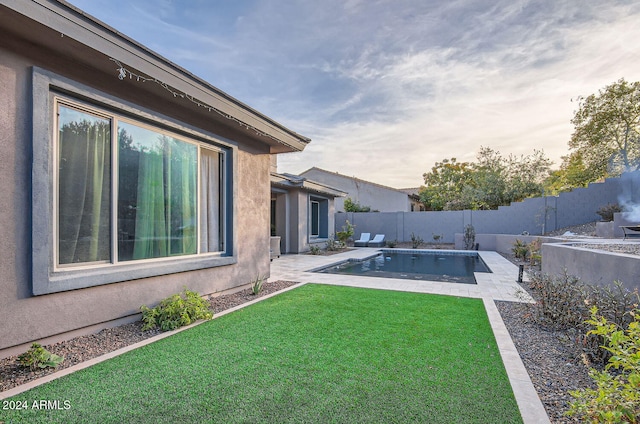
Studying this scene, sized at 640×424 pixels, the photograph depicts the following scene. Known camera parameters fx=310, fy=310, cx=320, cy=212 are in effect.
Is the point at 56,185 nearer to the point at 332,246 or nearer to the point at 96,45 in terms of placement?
the point at 96,45

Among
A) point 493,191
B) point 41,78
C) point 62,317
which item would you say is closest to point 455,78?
point 41,78

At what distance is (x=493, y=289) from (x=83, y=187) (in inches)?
347

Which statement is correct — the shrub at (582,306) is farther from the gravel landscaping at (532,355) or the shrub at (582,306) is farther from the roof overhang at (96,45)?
the roof overhang at (96,45)

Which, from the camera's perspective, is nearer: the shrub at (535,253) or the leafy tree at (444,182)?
the shrub at (535,253)

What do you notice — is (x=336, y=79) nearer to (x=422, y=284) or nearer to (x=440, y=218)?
(x=422, y=284)

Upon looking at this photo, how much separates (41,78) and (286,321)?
472 centimetres

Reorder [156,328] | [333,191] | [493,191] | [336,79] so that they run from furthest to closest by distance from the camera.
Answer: [493,191]
[333,191]
[336,79]
[156,328]

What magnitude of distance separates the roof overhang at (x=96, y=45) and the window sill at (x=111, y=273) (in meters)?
2.81

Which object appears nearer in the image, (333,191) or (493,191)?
(333,191)

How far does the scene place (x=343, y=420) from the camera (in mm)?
2611

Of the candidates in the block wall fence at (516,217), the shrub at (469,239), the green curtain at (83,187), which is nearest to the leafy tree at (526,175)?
the block wall fence at (516,217)

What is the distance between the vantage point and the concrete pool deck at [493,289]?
9.78 ft

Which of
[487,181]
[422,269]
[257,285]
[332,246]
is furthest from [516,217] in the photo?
[257,285]

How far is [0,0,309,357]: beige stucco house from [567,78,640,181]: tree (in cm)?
2830
